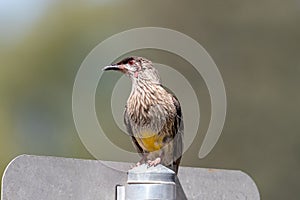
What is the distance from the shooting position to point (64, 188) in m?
3.40

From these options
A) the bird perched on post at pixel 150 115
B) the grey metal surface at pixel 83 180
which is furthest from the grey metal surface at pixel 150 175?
the bird perched on post at pixel 150 115

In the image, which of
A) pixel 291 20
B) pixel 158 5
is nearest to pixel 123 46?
pixel 158 5

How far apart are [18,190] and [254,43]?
44.6 ft

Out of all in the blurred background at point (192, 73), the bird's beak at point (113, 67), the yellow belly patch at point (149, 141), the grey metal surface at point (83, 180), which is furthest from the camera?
the blurred background at point (192, 73)

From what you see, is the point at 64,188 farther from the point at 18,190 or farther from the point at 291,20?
the point at 291,20

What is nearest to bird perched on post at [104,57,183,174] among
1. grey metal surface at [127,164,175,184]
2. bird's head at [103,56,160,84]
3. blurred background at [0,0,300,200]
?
bird's head at [103,56,160,84]

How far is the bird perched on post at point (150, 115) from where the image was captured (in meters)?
4.81

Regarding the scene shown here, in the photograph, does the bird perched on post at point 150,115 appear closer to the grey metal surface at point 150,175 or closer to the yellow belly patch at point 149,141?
the yellow belly patch at point 149,141

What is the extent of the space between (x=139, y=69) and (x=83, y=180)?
172 cm

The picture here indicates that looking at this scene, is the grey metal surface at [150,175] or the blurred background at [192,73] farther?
the blurred background at [192,73]

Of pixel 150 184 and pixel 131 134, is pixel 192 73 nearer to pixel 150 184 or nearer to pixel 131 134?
pixel 131 134

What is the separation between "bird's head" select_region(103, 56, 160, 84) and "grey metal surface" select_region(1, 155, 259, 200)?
119 cm

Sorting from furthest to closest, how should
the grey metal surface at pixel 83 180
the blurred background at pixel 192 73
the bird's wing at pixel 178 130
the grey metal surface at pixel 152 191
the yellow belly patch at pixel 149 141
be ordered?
the blurred background at pixel 192 73
the bird's wing at pixel 178 130
the yellow belly patch at pixel 149 141
the grey metal surface at pixel 152 191
the grey metal surface at pixel 83 180

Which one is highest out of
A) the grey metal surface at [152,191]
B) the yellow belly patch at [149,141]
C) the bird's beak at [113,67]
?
the bird's beak at [113,67]
